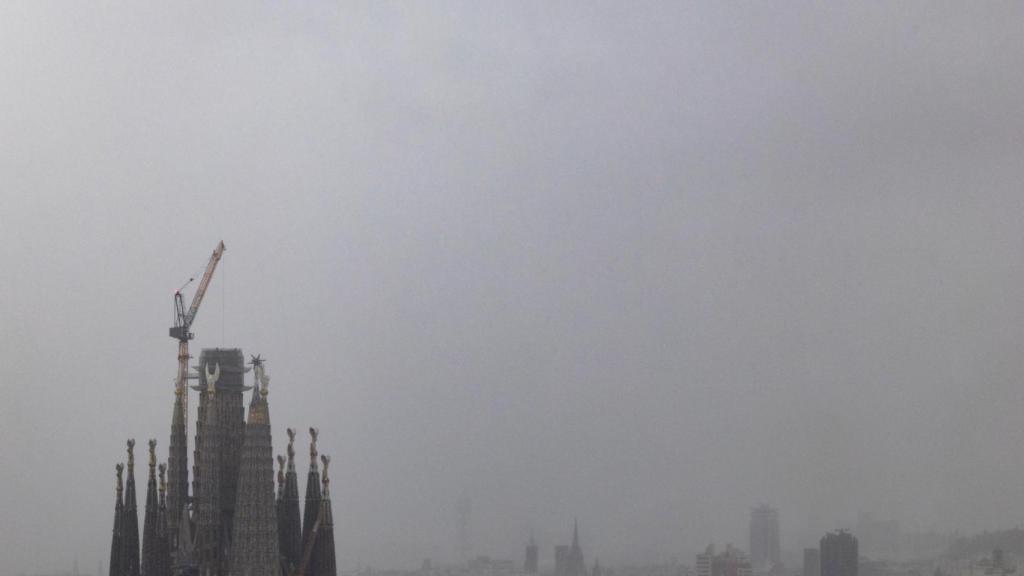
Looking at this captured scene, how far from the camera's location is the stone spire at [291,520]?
47.2m

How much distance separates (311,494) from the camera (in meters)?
48.2

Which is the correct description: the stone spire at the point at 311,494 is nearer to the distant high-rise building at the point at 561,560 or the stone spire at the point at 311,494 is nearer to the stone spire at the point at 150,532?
the stone spire at the point at 150,532

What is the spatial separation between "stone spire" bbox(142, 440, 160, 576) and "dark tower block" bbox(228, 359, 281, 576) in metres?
5.44

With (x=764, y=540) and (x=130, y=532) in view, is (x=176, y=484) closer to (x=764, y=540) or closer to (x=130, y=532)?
(x=130, y=532)

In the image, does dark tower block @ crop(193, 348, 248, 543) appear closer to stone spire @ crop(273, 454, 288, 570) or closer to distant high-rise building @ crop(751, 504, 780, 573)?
stone spire @ crop(273, 454, 288, 570)

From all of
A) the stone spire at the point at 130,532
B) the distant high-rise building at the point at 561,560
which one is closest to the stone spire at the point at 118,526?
the stone spire at the point at 130,532

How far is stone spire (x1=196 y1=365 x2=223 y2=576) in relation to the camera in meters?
45.6

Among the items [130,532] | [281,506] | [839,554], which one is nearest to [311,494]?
[281,506]

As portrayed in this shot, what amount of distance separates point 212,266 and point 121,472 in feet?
36.1

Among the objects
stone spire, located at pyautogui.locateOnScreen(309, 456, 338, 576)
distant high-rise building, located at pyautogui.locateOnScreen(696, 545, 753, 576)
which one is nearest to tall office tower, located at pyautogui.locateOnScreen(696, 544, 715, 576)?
distant high-rise building, located at pyautogui.locateOnScreen(696, 545, 753, 576)

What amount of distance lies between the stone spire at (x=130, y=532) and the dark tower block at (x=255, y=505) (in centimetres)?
847

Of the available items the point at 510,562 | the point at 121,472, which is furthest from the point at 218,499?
the point at 510,562

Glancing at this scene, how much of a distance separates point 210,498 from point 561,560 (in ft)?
128

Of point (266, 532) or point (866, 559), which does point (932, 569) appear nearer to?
point (866, 559)
